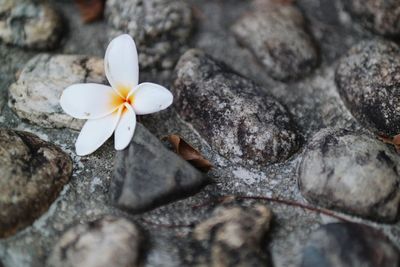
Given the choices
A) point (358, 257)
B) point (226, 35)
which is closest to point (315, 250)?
point (358, 257)

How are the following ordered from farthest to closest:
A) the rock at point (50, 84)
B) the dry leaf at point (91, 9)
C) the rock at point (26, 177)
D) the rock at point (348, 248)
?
the dry leaf at point (91, 9)
the rock at point (50, 84)
the rock at point (26, 177)
the rock at point (348, 248)

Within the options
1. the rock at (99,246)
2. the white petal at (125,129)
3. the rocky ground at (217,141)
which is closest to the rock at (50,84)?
the rocky ground at (217,141)

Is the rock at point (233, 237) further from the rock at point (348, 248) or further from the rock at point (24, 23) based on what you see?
the rock at point (24, 23)

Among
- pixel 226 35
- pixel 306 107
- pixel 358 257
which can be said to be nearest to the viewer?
pixel 358 257

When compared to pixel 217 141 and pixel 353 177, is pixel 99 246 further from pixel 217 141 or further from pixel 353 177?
pixel 353 177

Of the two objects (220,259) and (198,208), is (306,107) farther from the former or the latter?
(220,259)

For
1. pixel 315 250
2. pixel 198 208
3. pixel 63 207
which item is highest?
pixel 315 250

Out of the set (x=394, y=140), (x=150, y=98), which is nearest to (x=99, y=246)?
(x=150, y=98)
